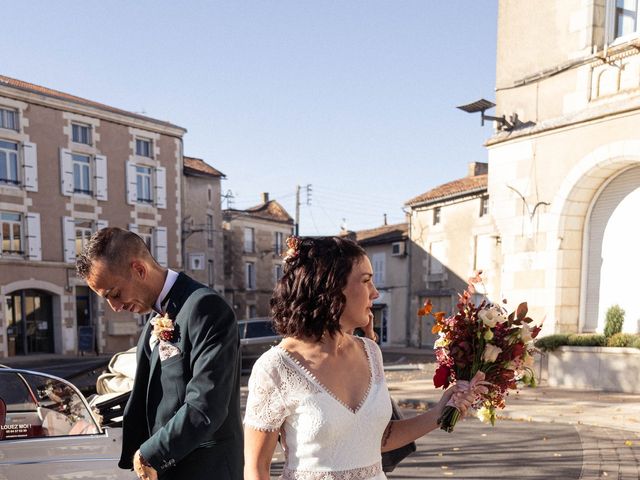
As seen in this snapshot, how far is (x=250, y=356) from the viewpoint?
14.7 metres

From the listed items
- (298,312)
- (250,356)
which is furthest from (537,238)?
(298,312)

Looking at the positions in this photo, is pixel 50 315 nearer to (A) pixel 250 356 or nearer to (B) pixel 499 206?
(A) pixel 250 356

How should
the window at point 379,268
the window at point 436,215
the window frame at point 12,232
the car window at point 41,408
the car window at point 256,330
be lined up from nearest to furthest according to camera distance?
the car window at point 41,408 → the car window at point 256,330 → the window frame at point 12,232 → the window at point 436,215 → the window at point 379,268

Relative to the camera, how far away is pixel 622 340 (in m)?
10.4

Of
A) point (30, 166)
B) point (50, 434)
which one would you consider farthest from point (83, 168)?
point (50, 434)

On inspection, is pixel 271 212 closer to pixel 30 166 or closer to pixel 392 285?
pixel 392 285

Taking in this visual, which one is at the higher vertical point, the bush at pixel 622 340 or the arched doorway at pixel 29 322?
the bush at pixel 622 340

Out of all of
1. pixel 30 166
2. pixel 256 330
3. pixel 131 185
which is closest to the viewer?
pixel 256 330

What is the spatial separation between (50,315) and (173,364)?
23699 mm

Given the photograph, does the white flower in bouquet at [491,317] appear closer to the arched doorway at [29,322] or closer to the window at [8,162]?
the window at [8,162]

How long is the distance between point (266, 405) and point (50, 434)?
242 centimetres

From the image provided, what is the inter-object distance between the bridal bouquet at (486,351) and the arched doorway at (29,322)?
23140mm

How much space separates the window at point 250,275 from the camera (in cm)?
3678

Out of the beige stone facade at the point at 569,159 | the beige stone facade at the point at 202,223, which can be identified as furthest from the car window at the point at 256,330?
the beige stone facade at the point at 202,223
